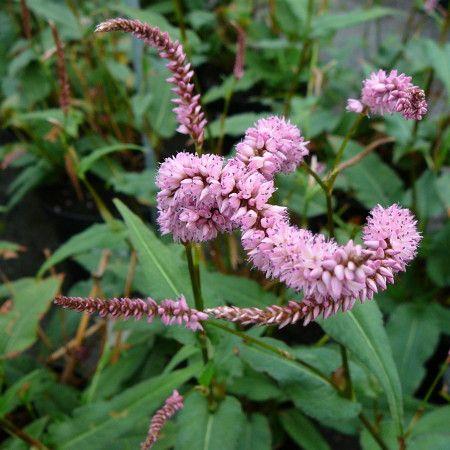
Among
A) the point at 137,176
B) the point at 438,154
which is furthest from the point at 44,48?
the point at 438,154

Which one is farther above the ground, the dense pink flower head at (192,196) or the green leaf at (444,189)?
the green leaf at (444,189)

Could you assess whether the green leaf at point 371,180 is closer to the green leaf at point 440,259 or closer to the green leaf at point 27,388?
the green leaf at point 440,259

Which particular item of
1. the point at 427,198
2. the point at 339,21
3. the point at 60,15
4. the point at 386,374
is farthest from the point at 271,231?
the point at 60,15

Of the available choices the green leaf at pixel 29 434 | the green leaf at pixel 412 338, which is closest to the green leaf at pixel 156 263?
the green leaf at pixel 29 434

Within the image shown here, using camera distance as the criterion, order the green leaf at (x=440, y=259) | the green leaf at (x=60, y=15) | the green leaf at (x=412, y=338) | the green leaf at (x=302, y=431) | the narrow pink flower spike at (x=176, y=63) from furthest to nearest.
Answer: the green leaf at (x=60, y=15), the green leaf at (x=440, y=259), the green leaf at (x=412, y=338), the green leaf at (x=302, y=431), the narrow pink flower spike at (x=176, y=63)

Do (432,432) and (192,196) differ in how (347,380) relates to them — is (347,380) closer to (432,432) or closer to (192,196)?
(432,432)

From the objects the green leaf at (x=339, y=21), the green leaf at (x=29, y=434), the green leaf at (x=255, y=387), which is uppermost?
the green leaf at (x=339, y=21)

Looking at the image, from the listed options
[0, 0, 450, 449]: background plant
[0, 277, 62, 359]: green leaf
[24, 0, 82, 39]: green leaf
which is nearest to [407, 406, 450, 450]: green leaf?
[0, 0, 450, 449]: background plant
